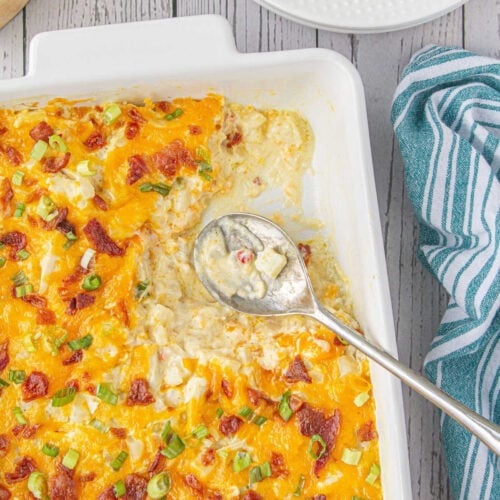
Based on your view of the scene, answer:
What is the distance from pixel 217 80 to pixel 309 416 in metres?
1.35

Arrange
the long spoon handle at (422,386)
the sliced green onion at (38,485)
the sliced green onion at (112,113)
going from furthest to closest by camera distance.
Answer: the sliced green onion at (112,113) → the sliced green onion at (38,485) → the long spoon handle at (422,386)

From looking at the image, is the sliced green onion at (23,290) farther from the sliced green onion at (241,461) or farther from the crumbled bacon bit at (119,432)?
the sliced green onion at (241,461)

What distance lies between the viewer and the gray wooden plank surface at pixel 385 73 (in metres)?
3.16

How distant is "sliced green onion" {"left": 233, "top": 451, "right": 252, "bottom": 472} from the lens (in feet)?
8.99

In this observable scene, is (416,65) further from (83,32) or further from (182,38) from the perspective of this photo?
(83,32)

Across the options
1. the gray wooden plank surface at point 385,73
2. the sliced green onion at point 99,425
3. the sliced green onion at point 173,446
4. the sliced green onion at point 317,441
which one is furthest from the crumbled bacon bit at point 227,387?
the gray wooden plank surface at point 385,73

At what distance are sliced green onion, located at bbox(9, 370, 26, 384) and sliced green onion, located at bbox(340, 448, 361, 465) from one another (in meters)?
1.22

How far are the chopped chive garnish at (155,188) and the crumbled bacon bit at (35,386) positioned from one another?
0.80 metres

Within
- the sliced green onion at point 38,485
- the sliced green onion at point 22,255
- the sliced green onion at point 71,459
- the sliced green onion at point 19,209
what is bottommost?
the sliced green onion at point 38,485

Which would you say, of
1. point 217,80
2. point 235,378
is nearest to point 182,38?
point 217,80

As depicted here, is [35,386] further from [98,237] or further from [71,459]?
[98,237]

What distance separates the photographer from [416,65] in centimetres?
303

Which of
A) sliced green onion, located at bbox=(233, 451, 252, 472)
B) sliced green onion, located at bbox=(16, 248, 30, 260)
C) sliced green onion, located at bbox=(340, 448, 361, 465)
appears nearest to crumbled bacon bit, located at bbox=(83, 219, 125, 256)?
sliced green onion, located at bbox=(16, 248, 30, 260)

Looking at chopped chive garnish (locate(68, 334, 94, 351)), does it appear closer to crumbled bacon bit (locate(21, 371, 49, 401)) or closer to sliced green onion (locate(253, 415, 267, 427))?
crumbled bacon bit (locate(21, 371, 49, 401))
